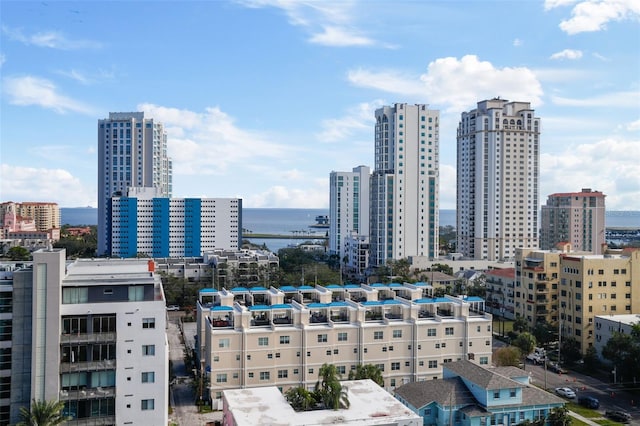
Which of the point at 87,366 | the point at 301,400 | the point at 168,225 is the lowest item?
the point at 301,400

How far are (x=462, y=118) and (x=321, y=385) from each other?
61850 mm

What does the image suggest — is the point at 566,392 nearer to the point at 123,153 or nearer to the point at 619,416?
the point at 619,416

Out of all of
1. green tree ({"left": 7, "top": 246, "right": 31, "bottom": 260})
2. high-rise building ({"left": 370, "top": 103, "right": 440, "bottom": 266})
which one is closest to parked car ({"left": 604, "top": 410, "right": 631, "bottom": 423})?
high-rise building ({"left": 370, "top": 103, "right": 440, "bottom": 266})

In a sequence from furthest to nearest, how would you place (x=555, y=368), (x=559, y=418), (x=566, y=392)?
(x=555, y=368) < (x=566, y=392) < (x=559, y=418)

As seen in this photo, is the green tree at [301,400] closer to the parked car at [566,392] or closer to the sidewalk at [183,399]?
the sidewalk at [183,399]

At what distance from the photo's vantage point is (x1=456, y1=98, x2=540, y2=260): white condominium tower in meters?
72.9

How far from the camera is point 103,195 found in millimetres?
99188

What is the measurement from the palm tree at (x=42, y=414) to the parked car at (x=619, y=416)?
73.0 ft

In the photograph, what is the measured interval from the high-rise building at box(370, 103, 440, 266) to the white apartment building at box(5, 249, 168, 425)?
170 feet

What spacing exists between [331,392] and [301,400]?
3.81ft

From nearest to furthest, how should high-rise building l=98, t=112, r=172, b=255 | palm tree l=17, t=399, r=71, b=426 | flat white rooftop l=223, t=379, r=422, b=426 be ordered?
palm tree l=17, t=399, r=71, b=426 → flat white rooftop l=223, t=379, r=422, b=426 → high-rise building l=98, t=112, r=172, b=255

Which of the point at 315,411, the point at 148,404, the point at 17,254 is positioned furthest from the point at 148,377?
the point at 17,254

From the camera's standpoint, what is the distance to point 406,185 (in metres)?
69.6

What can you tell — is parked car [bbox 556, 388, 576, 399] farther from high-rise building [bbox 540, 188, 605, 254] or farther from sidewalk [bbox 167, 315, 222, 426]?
high-rise building [bbox 540, 188, 605, 254]
